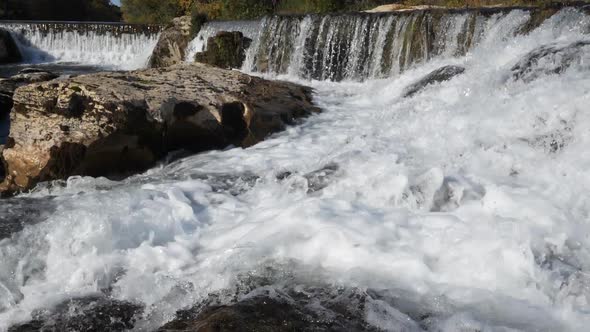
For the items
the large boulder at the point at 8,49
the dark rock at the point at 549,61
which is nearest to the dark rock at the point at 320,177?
the dark rock at the point at 549,61

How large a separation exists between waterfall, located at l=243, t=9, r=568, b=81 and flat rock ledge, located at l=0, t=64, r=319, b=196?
4410mm

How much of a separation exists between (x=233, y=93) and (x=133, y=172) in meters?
1.61

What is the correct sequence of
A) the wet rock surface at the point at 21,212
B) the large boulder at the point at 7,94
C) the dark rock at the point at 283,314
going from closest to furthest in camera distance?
1. the dark rock at the point at 283,314
2. the wet rock surface at the point at 21,212
3. the large boulder at the point at 7,94

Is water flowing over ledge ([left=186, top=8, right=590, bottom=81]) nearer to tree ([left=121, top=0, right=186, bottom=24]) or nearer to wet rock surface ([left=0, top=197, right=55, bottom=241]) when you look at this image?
wet rock surface ([left=0, top=197, right=55, bottom=241])

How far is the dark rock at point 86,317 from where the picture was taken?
2.61 meters

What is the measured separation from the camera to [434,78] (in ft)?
25.3

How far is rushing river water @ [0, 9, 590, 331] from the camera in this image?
280cm

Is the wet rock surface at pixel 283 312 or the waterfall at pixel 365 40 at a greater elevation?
the waterfall at pixel 365 40

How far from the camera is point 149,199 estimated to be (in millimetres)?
4188

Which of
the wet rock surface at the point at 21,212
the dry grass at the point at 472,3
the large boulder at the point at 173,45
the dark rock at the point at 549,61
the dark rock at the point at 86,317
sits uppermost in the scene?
the dry grass at the point at 472,3

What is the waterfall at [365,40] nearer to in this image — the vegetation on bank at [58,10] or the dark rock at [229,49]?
the dark rock at [229,49]

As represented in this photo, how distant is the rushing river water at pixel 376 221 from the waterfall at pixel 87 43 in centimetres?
1218

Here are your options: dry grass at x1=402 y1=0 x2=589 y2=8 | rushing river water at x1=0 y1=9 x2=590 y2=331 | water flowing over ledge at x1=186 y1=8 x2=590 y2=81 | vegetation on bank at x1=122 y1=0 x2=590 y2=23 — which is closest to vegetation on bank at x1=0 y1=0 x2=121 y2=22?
vegetation on bank at x1=122 y1=0 x2=590 y2=23

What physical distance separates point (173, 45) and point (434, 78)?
8871 millimetres
